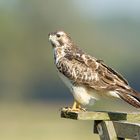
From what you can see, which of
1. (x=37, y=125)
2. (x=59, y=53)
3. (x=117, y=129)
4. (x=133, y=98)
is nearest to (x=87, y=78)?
(x=59, y=53)

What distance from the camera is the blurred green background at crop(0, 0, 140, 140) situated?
3973 cm

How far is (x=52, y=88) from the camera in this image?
62.3 meters

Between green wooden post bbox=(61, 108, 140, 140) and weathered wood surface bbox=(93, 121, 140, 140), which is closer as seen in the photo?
weathered wood surface bbox=(93, 121, 140, 140)

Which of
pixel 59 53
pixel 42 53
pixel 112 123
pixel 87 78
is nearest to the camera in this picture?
pixel 112 123

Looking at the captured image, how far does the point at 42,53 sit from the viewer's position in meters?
61.3

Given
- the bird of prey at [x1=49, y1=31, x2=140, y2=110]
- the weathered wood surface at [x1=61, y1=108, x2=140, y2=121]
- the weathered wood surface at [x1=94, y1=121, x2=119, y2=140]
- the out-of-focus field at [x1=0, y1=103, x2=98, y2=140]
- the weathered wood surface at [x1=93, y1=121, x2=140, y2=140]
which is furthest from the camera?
the out-of-focus field at [x1=0, y1=103, x2=98, y2=140]

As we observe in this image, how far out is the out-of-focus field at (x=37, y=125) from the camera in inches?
1000

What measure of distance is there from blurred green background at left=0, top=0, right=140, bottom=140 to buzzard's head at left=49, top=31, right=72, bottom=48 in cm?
2069

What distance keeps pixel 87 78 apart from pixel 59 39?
756 millimetres

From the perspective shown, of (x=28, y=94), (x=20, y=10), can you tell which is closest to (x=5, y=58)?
(x=28, y=94)

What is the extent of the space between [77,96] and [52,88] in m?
52.7

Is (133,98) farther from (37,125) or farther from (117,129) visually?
(37,125)

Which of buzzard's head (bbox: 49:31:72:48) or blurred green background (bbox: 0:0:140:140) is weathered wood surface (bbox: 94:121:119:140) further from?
blurred green background (bbox: 0:0:140:140)

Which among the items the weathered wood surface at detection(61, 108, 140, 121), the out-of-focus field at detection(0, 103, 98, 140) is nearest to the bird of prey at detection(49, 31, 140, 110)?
the weathered wood surface at detection(61, 108, 140, 121)
